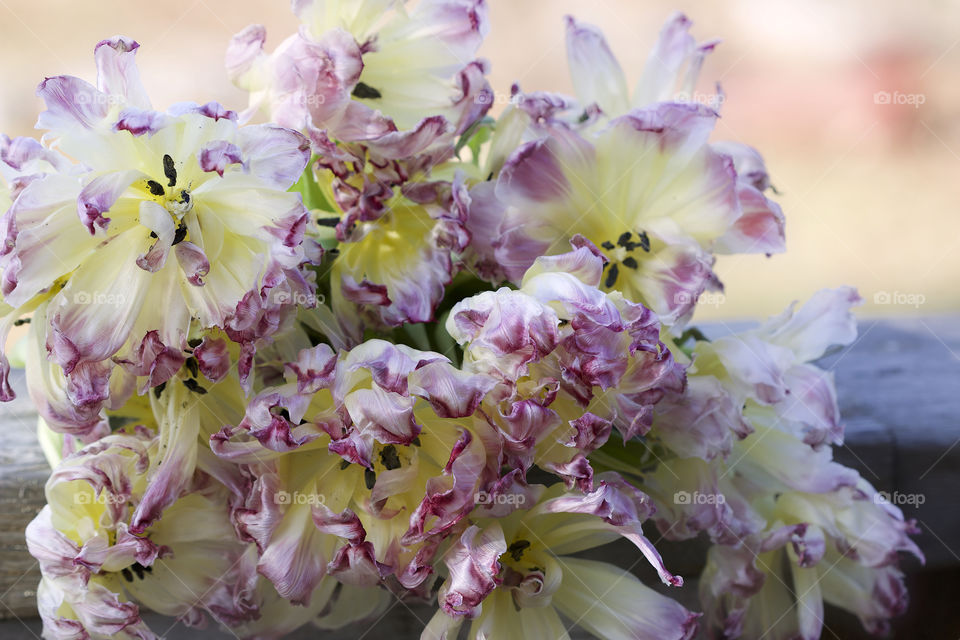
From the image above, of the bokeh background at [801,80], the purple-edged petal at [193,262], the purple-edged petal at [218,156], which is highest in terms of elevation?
the purple-edged petal at [218,156]

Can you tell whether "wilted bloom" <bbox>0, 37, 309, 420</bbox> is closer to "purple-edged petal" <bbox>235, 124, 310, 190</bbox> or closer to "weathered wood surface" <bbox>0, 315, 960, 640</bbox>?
"purple-edged petal" <bbox>235, 124, 310, 190</bbox>

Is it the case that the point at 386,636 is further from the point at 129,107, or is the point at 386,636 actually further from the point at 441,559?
the point at 129,107

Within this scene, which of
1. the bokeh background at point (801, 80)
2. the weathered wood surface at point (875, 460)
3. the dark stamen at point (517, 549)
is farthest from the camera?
the bokeh background at point (801, 80)

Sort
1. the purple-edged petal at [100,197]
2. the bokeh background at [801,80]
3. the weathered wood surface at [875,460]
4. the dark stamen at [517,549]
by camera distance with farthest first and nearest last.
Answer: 1. the bokeh background at [801,80]
2. the weathered wood surface at [875,460]
3. the dark stamen at [517,549]
4. the purple-edged petal at [100,197]

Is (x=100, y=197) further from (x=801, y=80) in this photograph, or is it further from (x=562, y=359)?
(x=801, y=80)

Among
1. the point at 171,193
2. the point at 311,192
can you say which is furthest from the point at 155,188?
the point at 311,192

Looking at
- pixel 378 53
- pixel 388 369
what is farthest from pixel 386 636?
pixel 378 53

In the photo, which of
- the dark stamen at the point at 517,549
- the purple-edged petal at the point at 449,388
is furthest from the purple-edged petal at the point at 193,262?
the dark stamen at the point at 517,549

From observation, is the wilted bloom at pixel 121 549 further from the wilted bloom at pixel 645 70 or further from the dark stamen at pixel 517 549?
the wilted bloom at pixel 645 70
